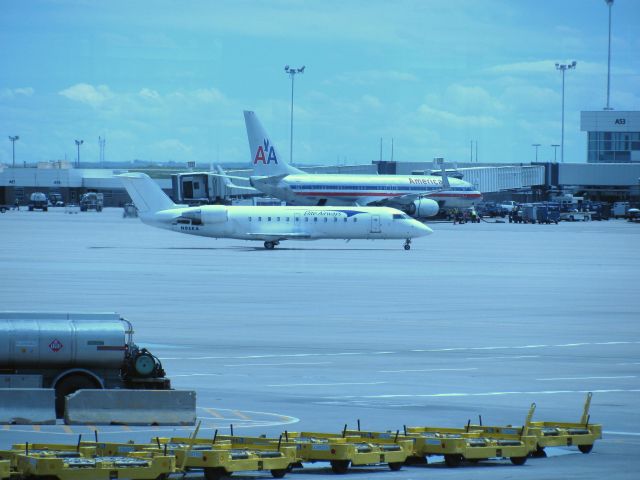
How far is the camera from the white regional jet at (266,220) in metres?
94.1

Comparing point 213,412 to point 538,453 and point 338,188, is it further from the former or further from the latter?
point 338,188

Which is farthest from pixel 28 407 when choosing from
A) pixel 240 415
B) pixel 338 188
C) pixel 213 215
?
pixel 338 188

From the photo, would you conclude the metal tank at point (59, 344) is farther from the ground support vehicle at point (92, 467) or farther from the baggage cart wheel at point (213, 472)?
the baggage cart wheel at point (213, 472)

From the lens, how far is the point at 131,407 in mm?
23891

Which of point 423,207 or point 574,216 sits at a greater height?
point 423,207

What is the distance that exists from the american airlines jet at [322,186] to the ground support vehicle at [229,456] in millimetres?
123795

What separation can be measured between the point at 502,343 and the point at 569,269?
131 feet

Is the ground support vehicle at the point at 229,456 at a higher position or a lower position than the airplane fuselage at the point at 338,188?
lower

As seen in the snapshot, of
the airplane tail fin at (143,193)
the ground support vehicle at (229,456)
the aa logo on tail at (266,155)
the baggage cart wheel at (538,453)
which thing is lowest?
the baggage cart wheel at (538,453)

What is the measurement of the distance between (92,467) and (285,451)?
115 inches

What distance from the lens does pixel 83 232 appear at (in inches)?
4909

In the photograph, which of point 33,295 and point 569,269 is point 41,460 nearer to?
point 33,295

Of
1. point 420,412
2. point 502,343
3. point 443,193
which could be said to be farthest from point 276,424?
point 443,193

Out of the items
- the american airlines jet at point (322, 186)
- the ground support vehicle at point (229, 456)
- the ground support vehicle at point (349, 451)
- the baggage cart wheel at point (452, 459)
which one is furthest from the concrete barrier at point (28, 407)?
the american airlines jet at point (322, 186)
